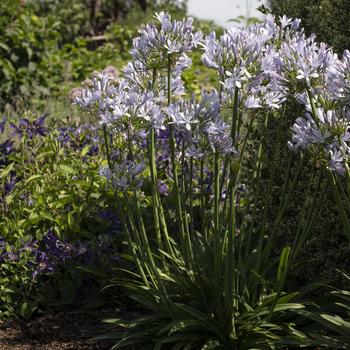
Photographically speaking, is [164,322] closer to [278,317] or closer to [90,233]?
[278,317]

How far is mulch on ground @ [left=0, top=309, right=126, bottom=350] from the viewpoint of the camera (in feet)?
11.7

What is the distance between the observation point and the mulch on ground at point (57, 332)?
3.56 metres

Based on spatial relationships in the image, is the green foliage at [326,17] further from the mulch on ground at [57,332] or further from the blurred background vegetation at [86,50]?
the mulch on ground at [57,332]

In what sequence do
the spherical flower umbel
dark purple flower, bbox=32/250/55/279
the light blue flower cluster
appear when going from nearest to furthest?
the light blue flower cluster → the spherical flower umbel → dark purple flower, bbox=32/250/55/279

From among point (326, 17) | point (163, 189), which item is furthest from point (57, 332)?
point (326, 17)

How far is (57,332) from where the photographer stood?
147 inches

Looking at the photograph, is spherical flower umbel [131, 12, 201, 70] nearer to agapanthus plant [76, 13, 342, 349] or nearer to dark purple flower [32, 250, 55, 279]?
agapanthus plant [76, 13, 342, 349]

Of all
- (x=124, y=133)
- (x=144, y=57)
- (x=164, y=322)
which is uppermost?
(x=144, y=57)

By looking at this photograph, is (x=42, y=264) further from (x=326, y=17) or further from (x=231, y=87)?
(x=326, y=17)

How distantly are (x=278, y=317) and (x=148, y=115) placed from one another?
107cm

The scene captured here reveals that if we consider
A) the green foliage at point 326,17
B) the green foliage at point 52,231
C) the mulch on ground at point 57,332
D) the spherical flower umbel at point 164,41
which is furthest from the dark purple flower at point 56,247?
the green foliage at point 326,17

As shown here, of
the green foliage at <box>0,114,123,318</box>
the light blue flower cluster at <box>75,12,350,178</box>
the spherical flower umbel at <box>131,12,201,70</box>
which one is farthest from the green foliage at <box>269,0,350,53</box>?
the green foliage at <box>0,114,123,318</box>

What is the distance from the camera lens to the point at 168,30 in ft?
9.37

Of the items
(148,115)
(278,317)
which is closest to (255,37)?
(148,115)
